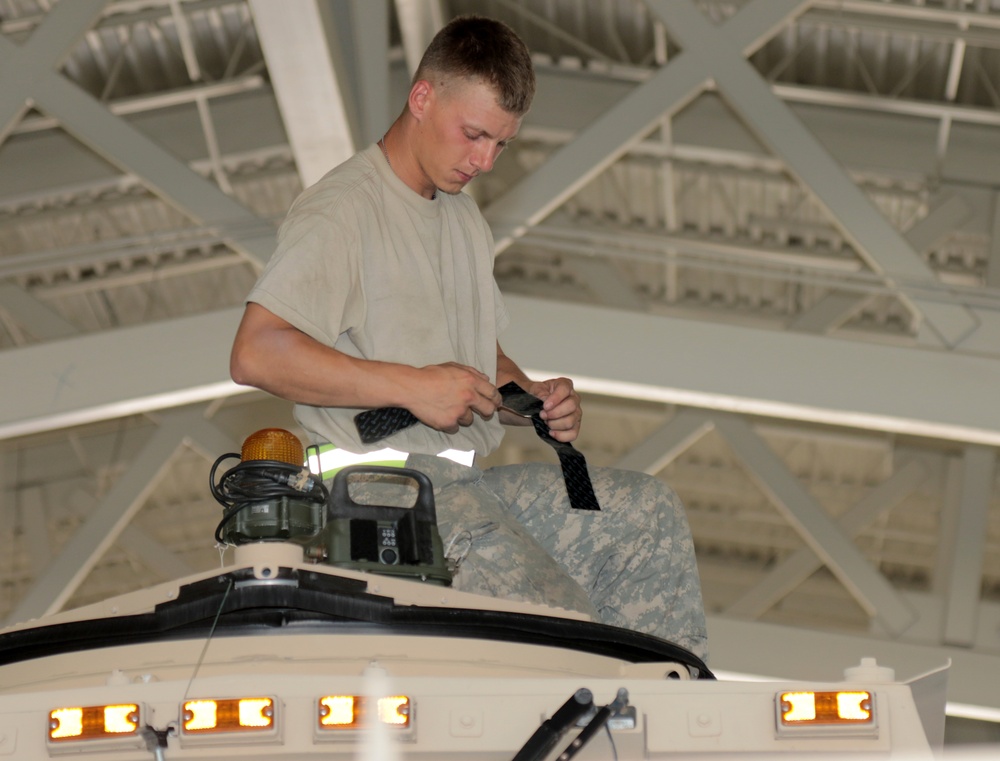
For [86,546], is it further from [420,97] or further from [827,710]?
[827,710]

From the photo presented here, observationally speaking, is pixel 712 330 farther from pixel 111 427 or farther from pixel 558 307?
pixel 111 427

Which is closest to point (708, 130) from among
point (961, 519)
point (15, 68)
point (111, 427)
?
point (961, 519)

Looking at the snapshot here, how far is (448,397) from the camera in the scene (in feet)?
9.96

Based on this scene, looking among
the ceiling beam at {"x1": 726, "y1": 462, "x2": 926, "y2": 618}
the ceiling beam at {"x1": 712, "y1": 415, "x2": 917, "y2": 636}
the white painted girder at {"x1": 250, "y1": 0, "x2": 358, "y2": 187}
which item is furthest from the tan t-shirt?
the ceiling beam at {"x1": 726, "y1": 462, "x2": 926, "y2": 618}

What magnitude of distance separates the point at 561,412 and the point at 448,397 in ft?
1.54

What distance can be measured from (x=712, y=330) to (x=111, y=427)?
29.7ft

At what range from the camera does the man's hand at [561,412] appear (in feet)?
11.3

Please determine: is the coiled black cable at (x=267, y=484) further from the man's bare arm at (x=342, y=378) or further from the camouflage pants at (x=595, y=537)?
the camouflage pants at (x=595, y=537)

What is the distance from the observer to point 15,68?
25.6 feet

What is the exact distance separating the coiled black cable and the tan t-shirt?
0.31 meters

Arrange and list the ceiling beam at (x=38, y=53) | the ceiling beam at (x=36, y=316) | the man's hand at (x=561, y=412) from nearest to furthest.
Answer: the man's hand at (x=561, y=412) → the ceiling beam at (x=38, y=53) → the ceiling beam at (x=36, y=316)

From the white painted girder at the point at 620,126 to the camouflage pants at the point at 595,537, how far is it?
14.0 ft

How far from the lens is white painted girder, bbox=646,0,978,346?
7664mm

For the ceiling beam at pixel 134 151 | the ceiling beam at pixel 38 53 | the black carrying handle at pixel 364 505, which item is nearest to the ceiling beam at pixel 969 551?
the ceiling beam at pixel 134 151
